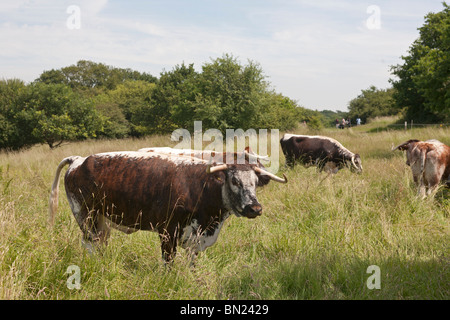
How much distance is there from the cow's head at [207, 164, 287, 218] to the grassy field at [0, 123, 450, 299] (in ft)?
2.29

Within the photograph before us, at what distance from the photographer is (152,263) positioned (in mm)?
3719

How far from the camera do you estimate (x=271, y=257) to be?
14.1ft

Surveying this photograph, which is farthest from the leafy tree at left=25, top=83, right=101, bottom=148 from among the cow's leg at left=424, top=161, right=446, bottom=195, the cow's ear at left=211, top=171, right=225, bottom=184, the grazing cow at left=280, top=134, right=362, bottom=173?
the cow's leg at left=424, top=161, right=446, bottom=195

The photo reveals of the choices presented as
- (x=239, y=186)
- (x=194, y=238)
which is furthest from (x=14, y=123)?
(x=239, y=186)

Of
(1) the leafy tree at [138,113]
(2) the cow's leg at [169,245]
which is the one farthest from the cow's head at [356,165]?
(1) the leafy tree at [138,113]

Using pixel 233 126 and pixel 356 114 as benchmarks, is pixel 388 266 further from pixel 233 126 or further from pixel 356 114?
pixel 356 114

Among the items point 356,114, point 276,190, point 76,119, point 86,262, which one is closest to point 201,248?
point 86,262

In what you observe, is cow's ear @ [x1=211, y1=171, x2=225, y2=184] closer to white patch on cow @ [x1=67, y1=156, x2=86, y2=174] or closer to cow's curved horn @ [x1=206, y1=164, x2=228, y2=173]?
cow's curved horn @ [x1=206, y1=164, x2=228, y2=173]

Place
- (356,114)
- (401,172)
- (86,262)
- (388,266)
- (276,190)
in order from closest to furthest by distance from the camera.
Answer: (86,262) < (388,266) < (276,190) < (401,172) < (356,114)

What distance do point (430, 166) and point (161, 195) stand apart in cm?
563

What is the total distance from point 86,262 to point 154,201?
909 millimetres

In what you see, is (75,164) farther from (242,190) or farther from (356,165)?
(356,165)

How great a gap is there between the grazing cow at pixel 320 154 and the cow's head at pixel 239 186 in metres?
6.81

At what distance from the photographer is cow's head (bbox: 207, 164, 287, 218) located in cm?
344
